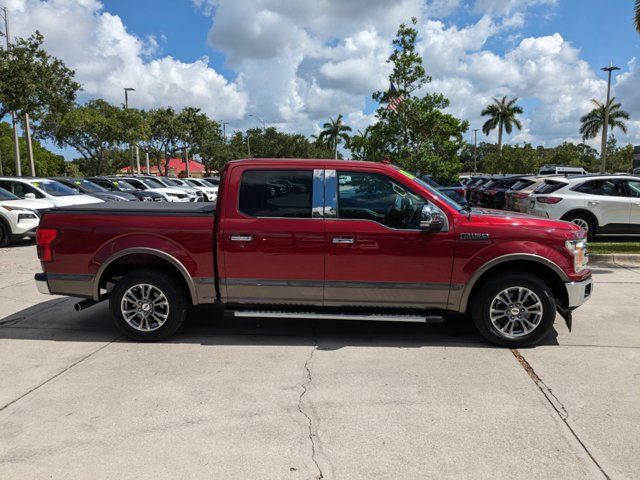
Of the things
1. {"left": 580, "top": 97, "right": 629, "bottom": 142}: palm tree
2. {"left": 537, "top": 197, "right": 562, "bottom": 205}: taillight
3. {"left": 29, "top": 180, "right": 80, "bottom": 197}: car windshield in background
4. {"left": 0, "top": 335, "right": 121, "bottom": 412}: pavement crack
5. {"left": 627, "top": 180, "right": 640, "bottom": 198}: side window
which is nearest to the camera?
{"left": 0, "top": 335, "right": 121, "bottom": 412}: pavement crack

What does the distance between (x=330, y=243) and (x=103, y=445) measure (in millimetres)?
2516

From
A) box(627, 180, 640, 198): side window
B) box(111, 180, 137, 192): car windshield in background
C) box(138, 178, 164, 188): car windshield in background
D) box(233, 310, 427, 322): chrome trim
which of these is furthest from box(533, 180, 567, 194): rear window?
box(138, 178, 164, 188): car windshield in background

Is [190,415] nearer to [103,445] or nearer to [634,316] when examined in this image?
[103,445]

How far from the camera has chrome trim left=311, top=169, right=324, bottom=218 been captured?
4.76 metres

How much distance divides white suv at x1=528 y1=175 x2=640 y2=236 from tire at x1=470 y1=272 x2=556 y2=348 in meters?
6.94

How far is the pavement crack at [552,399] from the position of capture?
10.1ft

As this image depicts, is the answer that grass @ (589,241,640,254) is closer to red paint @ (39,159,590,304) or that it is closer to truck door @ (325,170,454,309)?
red paint @ (39,159,590,304)

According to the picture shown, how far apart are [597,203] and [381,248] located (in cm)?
853

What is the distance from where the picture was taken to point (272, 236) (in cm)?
474

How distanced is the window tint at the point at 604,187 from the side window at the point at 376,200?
8.12 m

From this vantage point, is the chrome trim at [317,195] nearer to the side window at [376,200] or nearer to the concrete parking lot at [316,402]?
the side window at [376,200]

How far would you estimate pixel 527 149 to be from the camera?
5738cm

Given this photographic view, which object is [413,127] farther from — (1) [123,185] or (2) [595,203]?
(1) [123,185]

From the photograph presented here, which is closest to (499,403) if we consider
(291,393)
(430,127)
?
(291,393)
